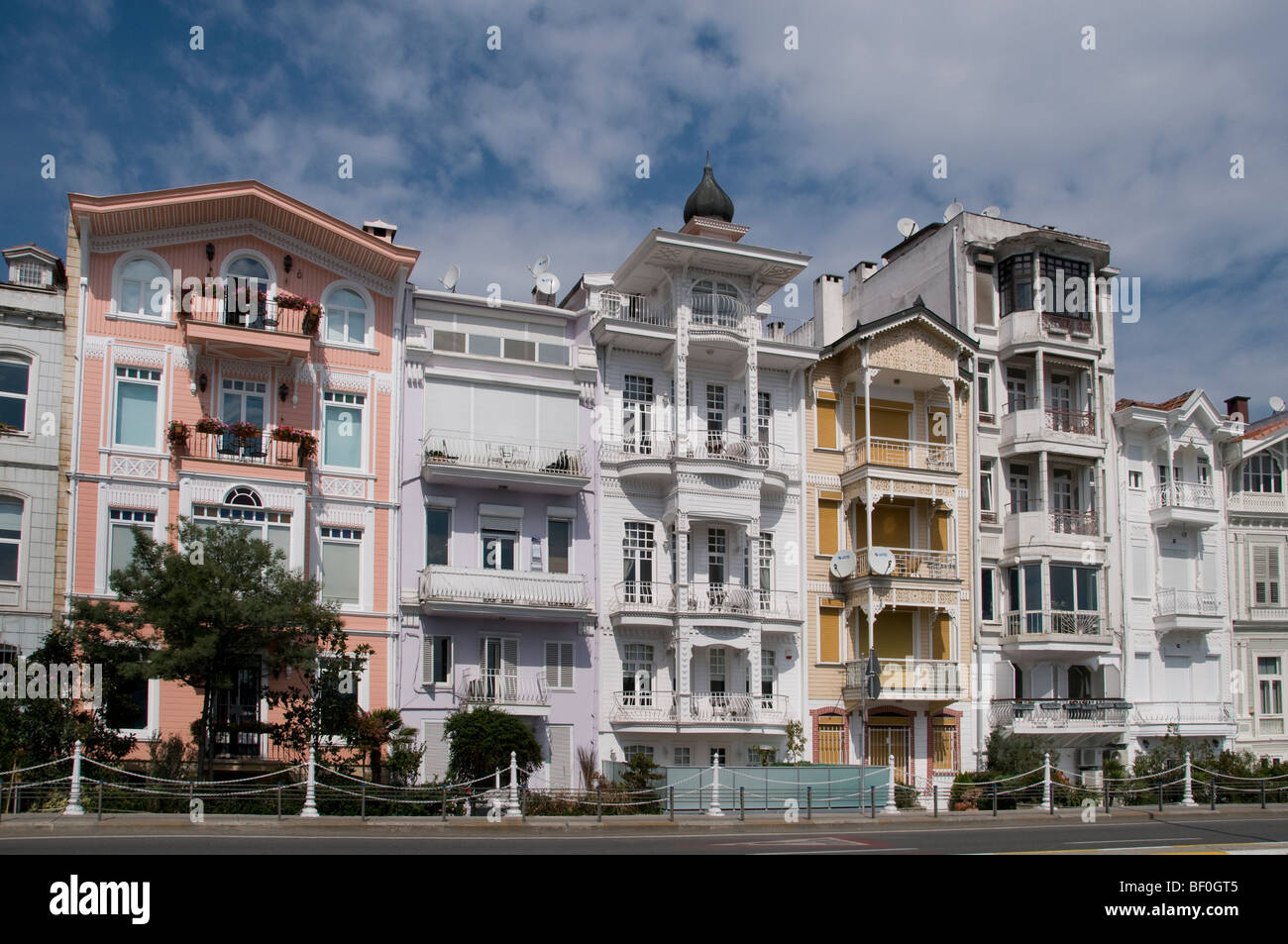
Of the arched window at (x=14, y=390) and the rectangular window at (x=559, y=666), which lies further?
the rectangular window at (x=559, y=666)

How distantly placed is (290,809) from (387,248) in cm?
1492

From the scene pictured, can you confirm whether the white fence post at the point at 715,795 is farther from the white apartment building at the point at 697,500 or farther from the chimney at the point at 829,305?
the chimney at the point at 829,305

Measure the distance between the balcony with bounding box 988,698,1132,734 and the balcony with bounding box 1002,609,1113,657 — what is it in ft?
5.29

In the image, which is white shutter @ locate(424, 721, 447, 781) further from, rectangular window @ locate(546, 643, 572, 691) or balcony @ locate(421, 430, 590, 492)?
balcony @ locate(421, 430, 590, 492)

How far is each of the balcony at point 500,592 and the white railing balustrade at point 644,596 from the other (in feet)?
4.12

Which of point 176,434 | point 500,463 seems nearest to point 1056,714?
point 500,463

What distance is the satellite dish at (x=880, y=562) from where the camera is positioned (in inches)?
1457

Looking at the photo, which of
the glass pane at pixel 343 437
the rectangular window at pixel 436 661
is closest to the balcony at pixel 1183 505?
the rectangular window at pixel 436 661

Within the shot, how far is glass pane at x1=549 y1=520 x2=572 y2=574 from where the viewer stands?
35.2 m

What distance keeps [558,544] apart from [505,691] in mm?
4461

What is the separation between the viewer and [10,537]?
2966cm

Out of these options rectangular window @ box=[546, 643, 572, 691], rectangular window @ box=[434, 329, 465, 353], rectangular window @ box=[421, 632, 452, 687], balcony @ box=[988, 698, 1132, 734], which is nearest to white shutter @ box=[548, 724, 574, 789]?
rectangular window @ box=[546, 643, 572, 691]
